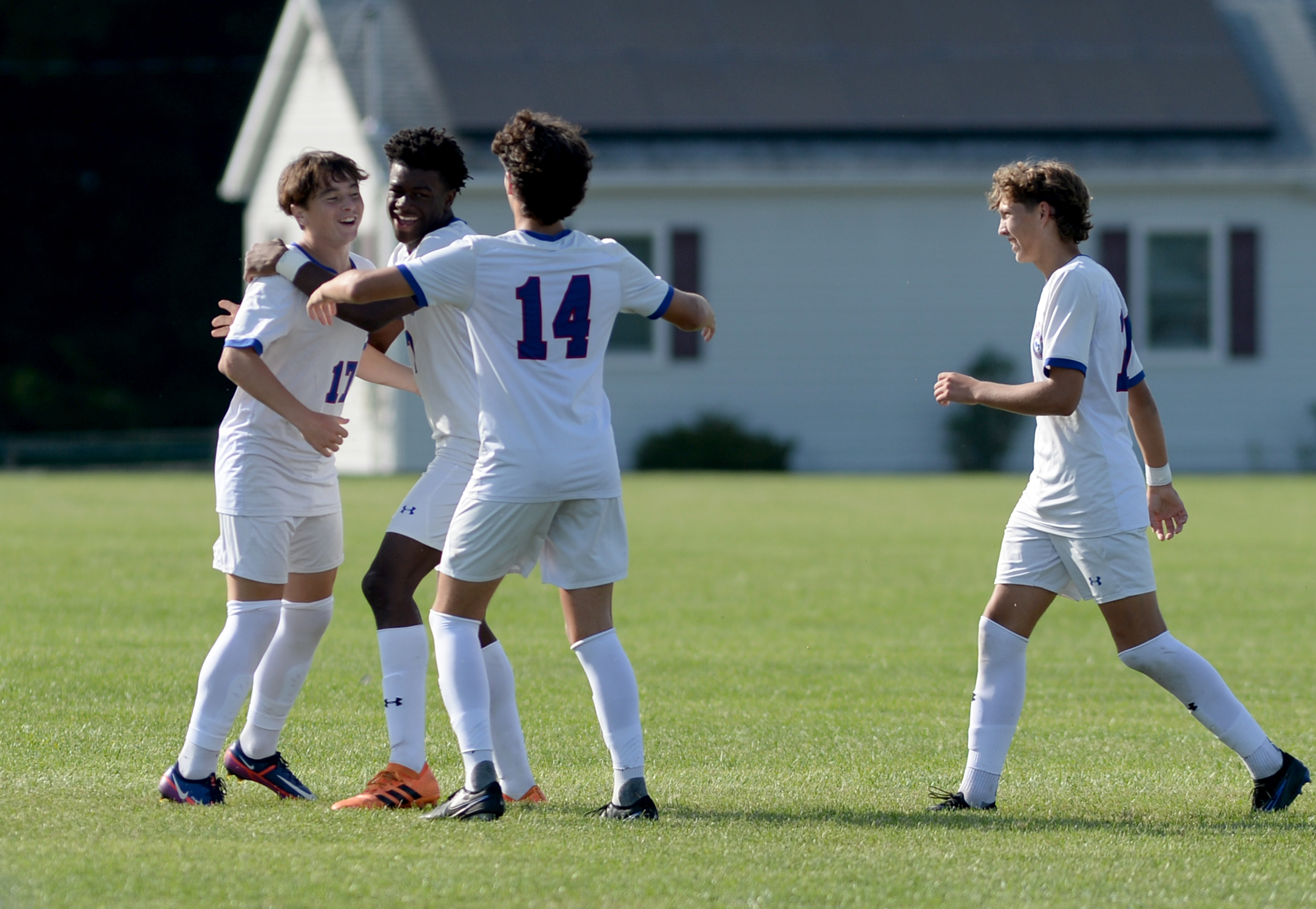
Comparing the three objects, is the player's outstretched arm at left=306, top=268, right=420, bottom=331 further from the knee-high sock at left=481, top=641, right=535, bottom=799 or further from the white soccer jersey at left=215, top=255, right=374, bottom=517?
the knee-high sock at left=481, top=641, right=535, bottom=799

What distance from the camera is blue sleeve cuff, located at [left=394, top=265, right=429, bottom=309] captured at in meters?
5.18

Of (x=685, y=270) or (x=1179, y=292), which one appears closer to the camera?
(x=685, y=270)

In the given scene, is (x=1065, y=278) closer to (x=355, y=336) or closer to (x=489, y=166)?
(x=355, y=336)

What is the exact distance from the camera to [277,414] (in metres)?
5.61

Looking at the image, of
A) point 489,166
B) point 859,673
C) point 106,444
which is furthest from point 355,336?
point 106,444

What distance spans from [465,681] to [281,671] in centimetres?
84

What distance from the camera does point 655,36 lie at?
27.3m

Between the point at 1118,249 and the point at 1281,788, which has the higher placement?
the point at 1118,249

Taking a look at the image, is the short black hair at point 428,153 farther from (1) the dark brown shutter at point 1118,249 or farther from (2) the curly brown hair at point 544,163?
(1) the dark brown shutter at point 1118,249

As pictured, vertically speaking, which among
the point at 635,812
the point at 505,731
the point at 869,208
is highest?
the point at 869,208

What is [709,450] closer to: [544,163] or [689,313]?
[689,313]

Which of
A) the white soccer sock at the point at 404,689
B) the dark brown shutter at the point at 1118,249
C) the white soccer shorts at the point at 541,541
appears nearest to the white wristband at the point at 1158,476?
the white soccer shorts at the point at 541,541

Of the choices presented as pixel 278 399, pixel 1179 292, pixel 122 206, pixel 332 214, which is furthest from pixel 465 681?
pixel 122 206

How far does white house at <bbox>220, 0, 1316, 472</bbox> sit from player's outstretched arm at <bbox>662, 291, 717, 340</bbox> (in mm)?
20228
